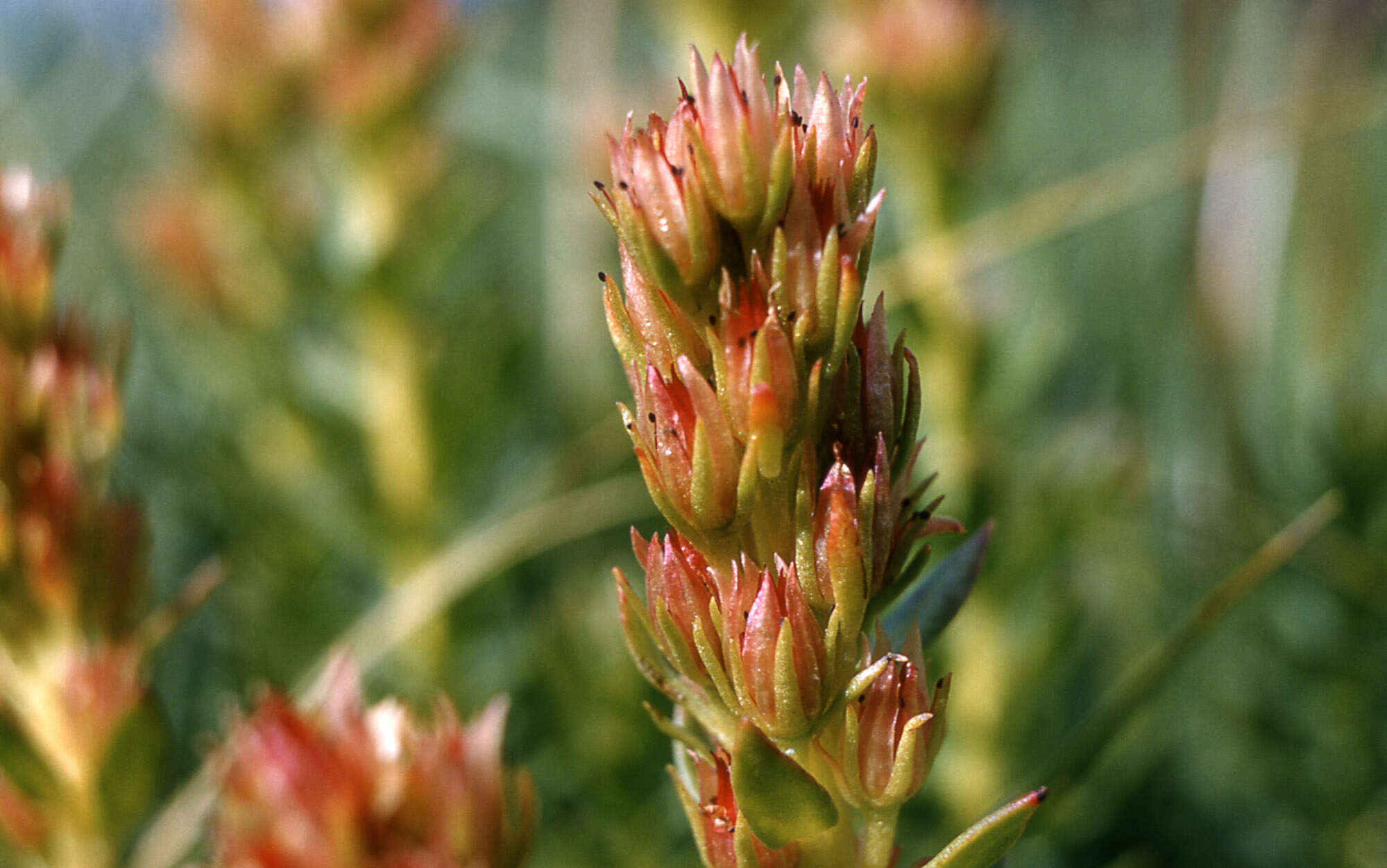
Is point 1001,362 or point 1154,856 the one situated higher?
point 1001,362

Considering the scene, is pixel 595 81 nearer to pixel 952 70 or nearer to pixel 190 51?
pixel 190 51

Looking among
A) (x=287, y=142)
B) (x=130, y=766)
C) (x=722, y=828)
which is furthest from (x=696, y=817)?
(x=287, y=142)

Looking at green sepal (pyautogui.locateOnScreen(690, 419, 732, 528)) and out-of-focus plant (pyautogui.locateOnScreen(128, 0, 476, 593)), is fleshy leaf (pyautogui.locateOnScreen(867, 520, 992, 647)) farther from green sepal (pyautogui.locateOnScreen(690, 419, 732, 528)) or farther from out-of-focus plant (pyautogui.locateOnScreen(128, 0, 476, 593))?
out-of-focus plant (pyautogui.locateOnScreen(128, 0, 476, 593))

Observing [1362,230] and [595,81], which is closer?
[1362,230]

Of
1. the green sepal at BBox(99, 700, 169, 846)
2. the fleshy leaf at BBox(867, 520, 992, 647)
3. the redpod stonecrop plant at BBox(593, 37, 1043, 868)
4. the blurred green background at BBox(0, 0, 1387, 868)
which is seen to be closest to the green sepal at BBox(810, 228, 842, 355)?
the redpod stonecrop plant at BBox(593, 37, 1043, 868)

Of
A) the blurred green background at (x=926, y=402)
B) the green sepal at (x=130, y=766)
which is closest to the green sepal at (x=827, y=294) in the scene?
the blurred green background at (x=926, y=402)

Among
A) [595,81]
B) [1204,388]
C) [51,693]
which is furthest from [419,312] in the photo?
[1204,388]

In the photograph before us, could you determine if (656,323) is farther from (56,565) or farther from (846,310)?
(56,565)

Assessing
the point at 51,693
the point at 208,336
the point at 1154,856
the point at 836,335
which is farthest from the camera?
the point at 208,336
